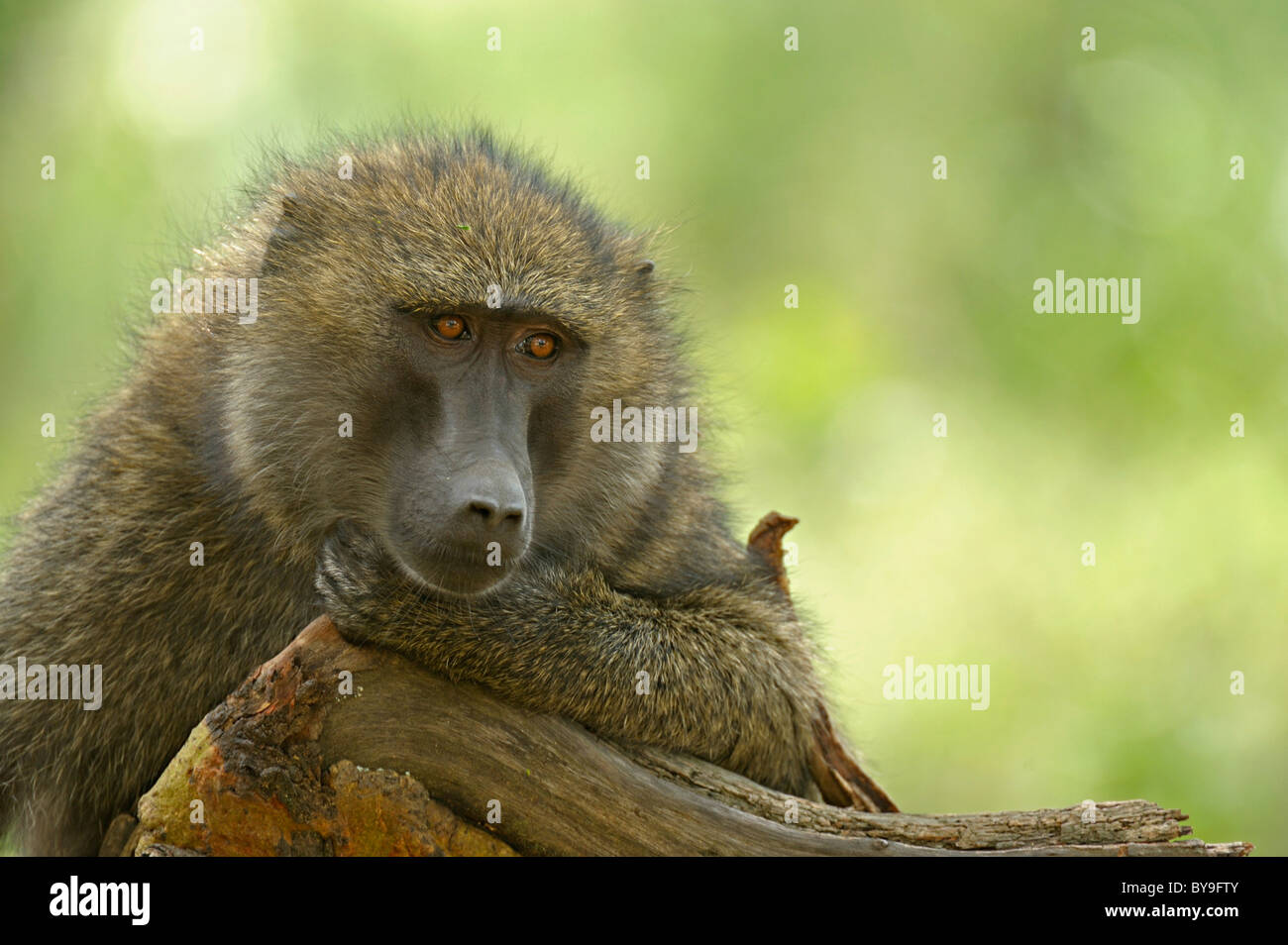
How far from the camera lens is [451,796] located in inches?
176

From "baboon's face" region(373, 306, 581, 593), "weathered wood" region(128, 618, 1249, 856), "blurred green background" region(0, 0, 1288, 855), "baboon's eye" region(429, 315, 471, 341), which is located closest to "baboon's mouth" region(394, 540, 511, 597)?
"baboon's face" region(373, 306, 581, 593)

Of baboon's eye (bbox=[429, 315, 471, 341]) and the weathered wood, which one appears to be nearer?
the weathered wood

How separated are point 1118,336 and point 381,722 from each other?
309 inches

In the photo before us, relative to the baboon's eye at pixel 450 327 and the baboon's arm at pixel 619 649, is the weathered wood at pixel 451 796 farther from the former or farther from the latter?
the baboon's eye at pixel 450 327

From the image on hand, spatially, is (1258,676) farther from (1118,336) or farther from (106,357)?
(106,357)

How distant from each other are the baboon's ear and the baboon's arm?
118cm

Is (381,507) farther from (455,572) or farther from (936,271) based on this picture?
(936,271)

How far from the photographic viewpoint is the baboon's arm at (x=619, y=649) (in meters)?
4.53

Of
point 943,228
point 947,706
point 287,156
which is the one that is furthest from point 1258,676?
point 287,156

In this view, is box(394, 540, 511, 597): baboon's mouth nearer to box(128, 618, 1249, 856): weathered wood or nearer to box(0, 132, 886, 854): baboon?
box(0, 132, 886, 854): baboon

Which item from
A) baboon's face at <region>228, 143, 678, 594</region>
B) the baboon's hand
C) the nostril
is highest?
baboon's face at <region>228, 143, 678, 594</region>

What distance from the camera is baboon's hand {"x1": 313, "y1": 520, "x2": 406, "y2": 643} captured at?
443 cm

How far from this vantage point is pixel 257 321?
515 centimetres

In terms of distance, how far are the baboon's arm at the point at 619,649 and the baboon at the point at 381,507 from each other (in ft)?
0.04
